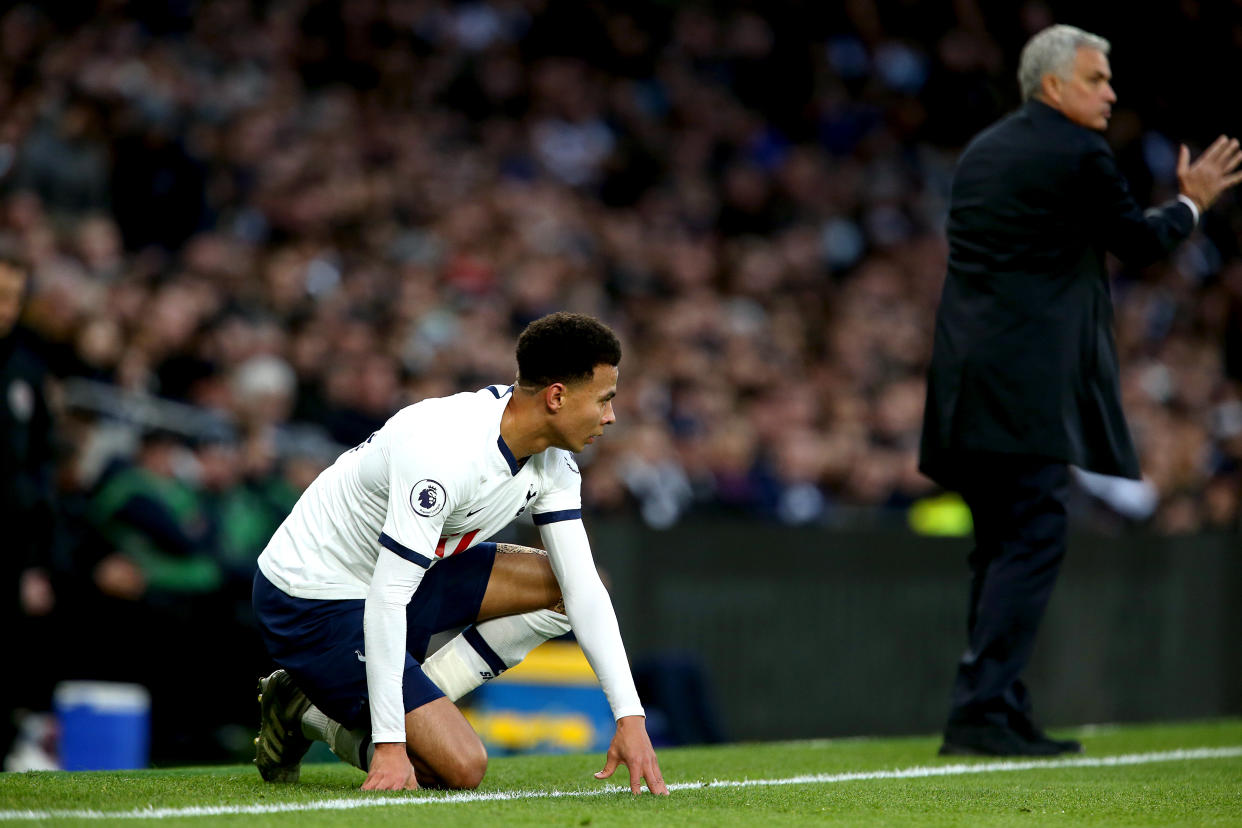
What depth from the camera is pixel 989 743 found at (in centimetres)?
509

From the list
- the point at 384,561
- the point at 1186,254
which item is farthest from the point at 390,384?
the point at 1186,254

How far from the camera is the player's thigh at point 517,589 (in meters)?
4.45

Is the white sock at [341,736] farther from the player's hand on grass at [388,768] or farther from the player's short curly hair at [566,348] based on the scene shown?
the player's short curly hair at [566,348]

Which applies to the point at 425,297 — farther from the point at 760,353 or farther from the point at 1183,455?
the point at 1183,455

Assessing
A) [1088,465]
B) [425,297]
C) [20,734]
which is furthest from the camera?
[425,297]

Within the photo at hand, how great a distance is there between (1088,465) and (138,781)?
3.10 m

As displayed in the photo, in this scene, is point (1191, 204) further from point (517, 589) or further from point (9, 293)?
point (9, 293)

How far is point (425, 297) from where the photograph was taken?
10.3 m

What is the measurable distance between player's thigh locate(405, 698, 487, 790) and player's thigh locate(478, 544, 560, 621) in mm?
453

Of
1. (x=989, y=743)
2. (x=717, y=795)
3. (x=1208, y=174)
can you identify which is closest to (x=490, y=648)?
(x=717, y=795)

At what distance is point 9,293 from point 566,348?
2908 mm

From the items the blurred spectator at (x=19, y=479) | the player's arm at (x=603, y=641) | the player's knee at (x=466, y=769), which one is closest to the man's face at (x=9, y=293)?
the blurred spectator at (x=19, y=479)

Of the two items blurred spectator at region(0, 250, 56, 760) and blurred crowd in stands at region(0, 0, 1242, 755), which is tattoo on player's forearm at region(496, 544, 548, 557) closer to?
blurred spectator at region(0, 250, 56, 760)

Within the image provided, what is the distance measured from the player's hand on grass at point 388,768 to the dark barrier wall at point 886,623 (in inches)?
159
